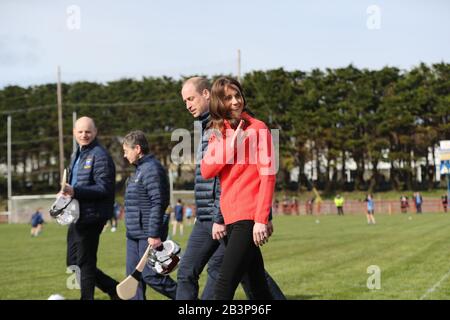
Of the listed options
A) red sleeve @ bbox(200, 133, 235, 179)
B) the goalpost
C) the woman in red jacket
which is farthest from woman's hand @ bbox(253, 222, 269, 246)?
the goalpost

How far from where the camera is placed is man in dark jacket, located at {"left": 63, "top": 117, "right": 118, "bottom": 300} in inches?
322

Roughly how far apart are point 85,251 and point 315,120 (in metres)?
63.8

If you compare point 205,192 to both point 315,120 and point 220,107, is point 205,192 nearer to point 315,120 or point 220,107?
point 220,107

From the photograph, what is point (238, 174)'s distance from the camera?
5.62 m

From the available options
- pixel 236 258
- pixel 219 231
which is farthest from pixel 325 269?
pixel 236 258

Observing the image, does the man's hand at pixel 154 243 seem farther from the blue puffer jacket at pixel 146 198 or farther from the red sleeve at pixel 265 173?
the red sleeve at pixel 265 173

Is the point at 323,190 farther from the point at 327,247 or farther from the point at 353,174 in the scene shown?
the point at 327,247

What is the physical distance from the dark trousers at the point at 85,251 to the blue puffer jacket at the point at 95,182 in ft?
0.34

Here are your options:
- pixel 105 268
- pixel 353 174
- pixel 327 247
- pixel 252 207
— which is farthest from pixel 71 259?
pixel 353 174

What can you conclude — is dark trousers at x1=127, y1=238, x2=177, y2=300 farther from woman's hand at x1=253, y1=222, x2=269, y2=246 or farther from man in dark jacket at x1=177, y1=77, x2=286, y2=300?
woman's hand at x1=253, y1=222, x2=269, y2=246

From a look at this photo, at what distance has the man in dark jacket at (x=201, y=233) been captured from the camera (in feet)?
21.2

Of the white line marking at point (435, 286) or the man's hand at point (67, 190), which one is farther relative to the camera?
the white line marking at point (435, 286)

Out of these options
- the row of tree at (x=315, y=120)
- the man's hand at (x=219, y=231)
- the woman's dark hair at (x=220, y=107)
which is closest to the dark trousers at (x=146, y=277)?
the man's hand at (x=219, y=231)
